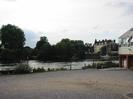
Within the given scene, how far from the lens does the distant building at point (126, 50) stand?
4860cm

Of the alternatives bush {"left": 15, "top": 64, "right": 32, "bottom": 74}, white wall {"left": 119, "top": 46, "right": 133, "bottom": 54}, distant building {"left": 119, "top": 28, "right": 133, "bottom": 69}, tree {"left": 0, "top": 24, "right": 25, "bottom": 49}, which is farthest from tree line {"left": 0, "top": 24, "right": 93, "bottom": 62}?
bush {"left": 15, "top": 64, "right": 32, "bottom": 74}

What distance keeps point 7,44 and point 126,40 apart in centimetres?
6573

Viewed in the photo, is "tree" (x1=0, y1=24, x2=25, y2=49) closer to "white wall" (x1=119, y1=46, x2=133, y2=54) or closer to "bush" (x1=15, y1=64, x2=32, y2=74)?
"white wall" (x1=119, y1=46, x2=133, y2=54)

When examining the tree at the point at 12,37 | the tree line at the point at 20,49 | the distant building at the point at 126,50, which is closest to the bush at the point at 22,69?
the distant building at the point at 126,50

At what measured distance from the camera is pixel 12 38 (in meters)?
108

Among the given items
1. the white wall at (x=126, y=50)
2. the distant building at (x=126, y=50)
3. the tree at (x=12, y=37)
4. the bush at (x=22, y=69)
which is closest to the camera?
the bush at (x=22, y=69)

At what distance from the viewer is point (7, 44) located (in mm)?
108188

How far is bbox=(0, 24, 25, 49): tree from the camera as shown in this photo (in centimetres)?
10750

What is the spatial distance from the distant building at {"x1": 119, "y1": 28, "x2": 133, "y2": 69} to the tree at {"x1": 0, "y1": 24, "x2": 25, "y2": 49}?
200ft

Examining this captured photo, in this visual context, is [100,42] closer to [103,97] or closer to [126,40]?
[126,40]

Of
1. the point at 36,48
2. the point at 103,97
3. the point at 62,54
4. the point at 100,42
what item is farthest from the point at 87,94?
the point at 100,42

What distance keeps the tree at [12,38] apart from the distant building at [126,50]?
60.9 metres

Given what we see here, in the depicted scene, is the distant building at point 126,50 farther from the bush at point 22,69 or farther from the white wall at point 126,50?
the bush at point 22,69

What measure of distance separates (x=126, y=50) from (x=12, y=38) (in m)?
65.2
